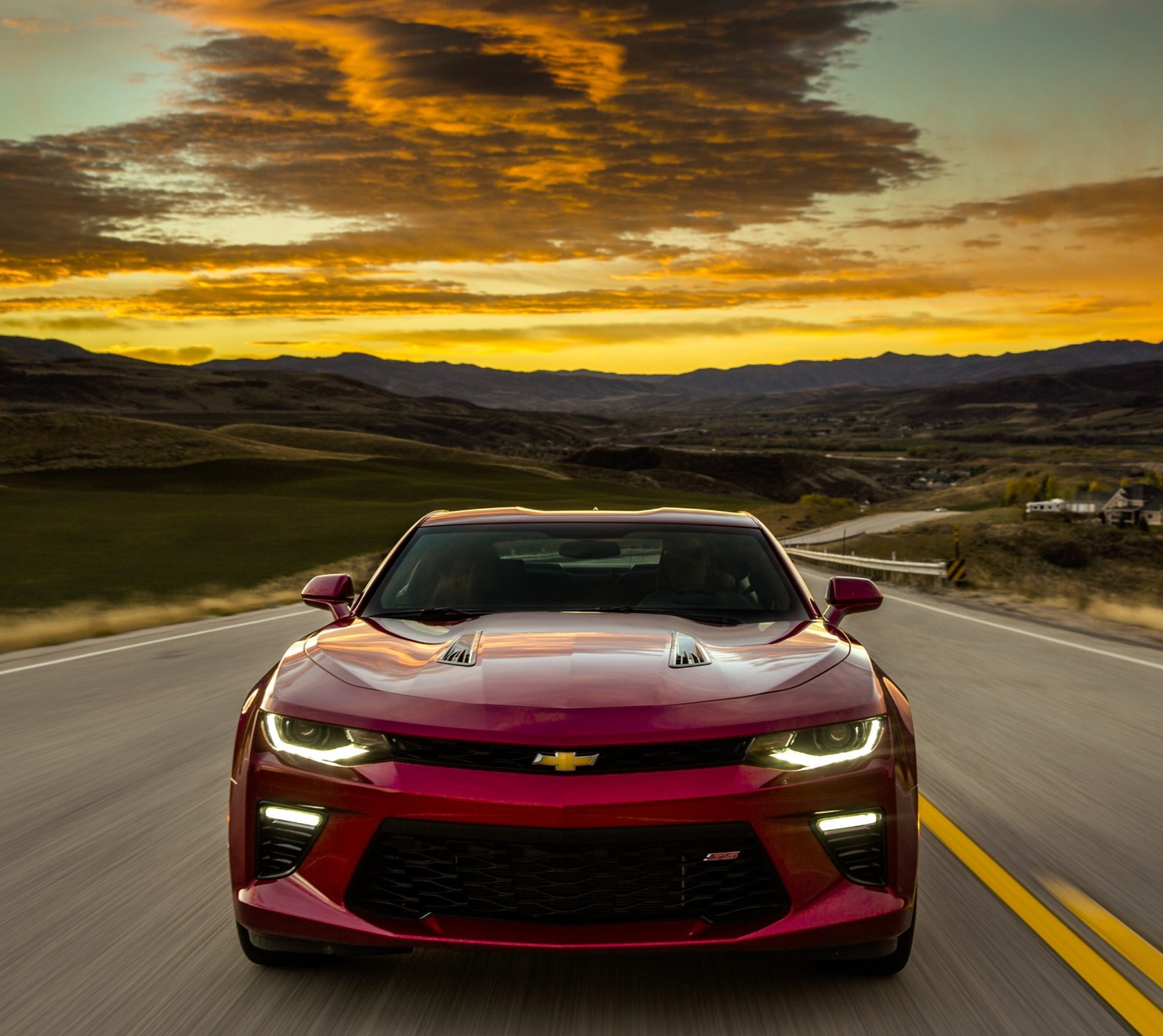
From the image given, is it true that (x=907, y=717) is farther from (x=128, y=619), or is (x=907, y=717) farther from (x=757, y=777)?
(x=128, y=619)

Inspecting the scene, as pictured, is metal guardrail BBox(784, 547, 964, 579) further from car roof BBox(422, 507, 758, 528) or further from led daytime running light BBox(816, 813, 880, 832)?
led daytime running light BBox(816, 813, 880, 832)

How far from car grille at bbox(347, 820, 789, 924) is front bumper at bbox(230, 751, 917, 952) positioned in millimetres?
25

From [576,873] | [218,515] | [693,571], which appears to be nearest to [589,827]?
[576,873]

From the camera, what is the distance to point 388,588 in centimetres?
543

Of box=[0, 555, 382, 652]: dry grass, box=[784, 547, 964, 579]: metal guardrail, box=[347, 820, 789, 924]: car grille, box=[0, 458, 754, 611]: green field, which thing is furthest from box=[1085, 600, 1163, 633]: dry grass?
box=[347, 820, 789, 924]: car grille

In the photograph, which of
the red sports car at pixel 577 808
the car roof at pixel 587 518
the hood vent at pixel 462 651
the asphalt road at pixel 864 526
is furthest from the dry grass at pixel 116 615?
the asphalt road at pixel 864 526

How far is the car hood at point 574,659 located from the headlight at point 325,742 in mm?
188

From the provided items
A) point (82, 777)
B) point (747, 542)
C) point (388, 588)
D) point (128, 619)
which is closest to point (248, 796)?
point (388, 588)

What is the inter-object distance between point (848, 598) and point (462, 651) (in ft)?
6.31

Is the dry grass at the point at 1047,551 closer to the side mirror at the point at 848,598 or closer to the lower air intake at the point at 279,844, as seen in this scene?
the side mirror at the point at 848,598

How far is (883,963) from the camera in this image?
3682mm

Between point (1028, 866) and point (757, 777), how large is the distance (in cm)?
219

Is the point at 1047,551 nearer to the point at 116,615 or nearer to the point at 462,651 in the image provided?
the point at 116,615

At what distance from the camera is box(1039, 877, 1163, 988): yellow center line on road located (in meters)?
3.81
